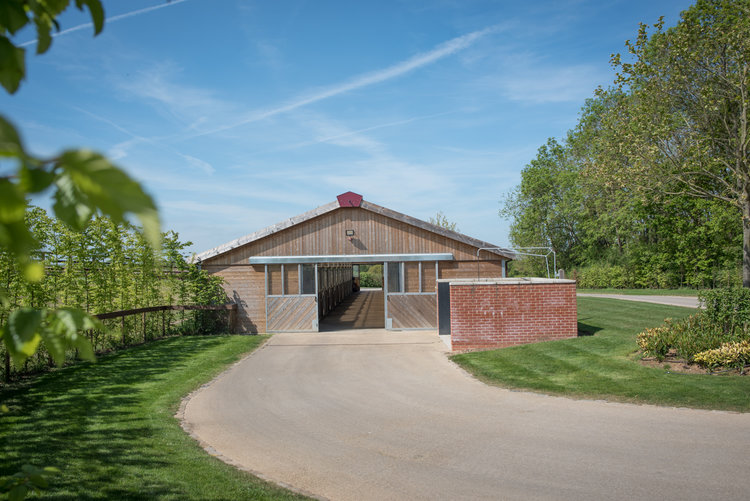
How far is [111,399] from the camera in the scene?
8523mm

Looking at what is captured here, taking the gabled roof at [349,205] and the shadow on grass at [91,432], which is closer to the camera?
the shadow on grass at [91,432]

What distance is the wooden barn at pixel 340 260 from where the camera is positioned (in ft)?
60.8

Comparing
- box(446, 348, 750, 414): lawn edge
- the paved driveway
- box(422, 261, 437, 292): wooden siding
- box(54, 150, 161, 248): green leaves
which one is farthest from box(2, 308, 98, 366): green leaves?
box(422, 261, 437, 292): wooden siding

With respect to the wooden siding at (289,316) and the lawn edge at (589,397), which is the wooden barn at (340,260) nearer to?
the wooden siding at (289,316)

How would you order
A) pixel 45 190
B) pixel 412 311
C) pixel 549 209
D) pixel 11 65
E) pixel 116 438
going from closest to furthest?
pixel 45 190 → pixel 11 65 → pixel 116 438 → pixel 412 311 → pixel 549 209

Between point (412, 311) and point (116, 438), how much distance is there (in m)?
12.8

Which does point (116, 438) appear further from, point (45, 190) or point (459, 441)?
point (45, 190)

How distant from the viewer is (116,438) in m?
6.50

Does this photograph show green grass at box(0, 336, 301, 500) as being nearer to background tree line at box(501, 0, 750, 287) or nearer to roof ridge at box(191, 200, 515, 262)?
roof ridge at box(191, 200, 515, 262)

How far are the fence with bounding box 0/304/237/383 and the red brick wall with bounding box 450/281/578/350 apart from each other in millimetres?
8411

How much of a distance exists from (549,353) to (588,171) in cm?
1356

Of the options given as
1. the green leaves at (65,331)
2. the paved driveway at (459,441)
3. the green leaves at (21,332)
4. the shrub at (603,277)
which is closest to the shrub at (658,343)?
the paved driveway at (459,441)

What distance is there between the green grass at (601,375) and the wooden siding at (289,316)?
7.32 meters

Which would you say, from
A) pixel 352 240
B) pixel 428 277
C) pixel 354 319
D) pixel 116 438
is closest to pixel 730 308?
pixel 428 277
